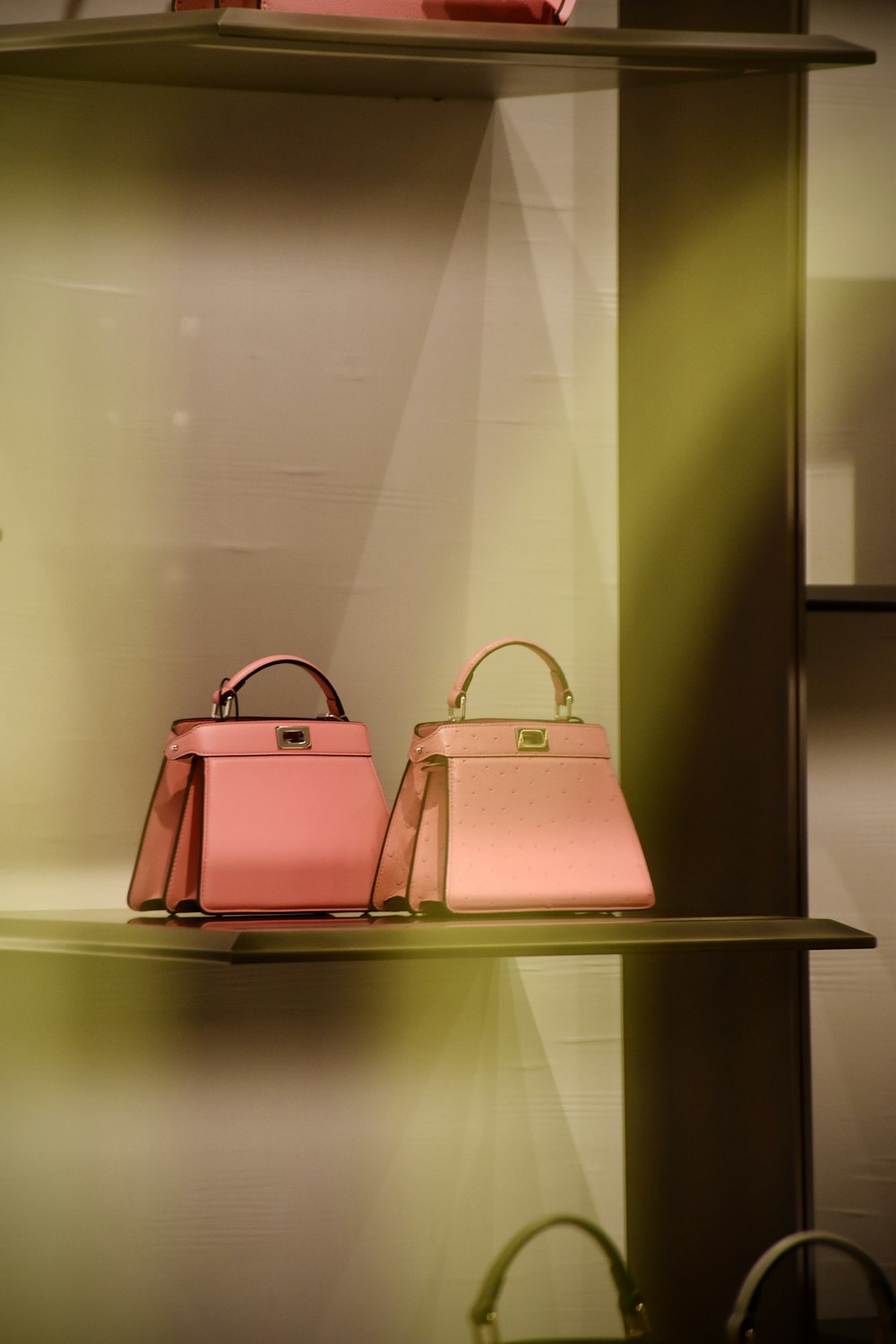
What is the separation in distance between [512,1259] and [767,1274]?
21cm

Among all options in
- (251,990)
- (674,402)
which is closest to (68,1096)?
(251,990)

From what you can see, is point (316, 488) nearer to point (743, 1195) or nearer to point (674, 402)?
point (674, 402)

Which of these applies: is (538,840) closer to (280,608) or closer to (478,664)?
(478,664)

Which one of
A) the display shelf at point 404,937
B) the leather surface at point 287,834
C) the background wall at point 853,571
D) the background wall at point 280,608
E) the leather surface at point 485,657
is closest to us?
the display shelf at point 404,937

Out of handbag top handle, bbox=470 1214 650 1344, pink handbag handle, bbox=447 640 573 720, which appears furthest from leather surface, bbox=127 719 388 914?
handbag top handle, bbox=470 1214 650 1344

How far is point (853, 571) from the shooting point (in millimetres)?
1481

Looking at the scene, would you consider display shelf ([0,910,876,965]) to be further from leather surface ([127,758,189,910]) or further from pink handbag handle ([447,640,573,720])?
pink handbag handle ([447,640,573,720])

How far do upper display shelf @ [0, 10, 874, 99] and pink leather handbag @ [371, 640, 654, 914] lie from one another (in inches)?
23.1

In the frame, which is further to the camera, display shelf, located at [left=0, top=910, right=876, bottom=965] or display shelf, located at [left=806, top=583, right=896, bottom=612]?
display shelf, located at [left=806, top=583, right=896, bottom=612]

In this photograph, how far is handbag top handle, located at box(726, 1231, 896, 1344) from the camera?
95cm

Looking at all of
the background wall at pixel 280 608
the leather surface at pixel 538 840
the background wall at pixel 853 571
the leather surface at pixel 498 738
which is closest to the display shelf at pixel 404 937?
the leather surface at pixel 538 840

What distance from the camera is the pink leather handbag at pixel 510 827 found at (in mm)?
1061

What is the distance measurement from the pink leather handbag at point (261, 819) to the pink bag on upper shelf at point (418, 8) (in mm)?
619

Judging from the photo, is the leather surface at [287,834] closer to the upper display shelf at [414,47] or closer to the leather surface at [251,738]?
the leather surface at [251,738]
